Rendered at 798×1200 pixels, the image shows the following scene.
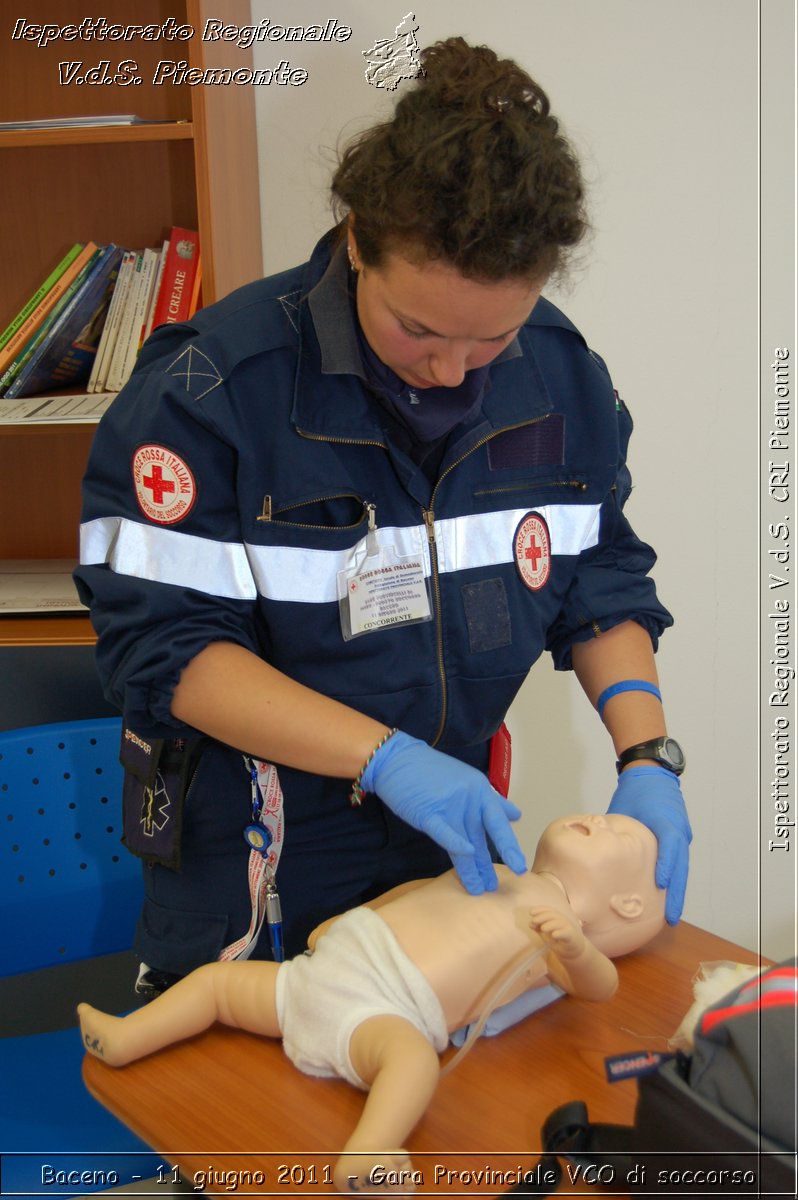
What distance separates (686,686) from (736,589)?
0.24 metres

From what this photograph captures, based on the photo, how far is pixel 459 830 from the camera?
1.18 m

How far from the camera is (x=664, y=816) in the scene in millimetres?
1344

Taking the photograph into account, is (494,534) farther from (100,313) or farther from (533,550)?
(100,313)

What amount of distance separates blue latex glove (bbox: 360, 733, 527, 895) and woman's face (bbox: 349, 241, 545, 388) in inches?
16.3

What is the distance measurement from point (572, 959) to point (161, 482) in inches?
26.4

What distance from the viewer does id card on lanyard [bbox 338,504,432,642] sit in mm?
1295

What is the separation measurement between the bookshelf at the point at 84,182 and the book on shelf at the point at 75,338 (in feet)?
0.38

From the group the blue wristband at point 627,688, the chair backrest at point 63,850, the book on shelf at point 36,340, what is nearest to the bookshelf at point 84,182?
the book on shelf at point 36,340

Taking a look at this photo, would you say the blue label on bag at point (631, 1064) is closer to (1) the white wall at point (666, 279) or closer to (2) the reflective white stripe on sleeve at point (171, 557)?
(2) the reflective white stripe on sleeve at point (171, 557)

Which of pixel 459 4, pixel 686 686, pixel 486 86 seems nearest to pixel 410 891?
pixel 486 86

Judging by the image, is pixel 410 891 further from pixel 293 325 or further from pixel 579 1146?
pixel 293 325

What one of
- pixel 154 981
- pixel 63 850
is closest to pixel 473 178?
pixel 154 981

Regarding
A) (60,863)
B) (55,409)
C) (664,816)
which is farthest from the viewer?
(55,409)

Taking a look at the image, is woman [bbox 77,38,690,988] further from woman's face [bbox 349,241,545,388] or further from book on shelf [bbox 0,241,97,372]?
book on shelf [bbox 0,241,97,372]
